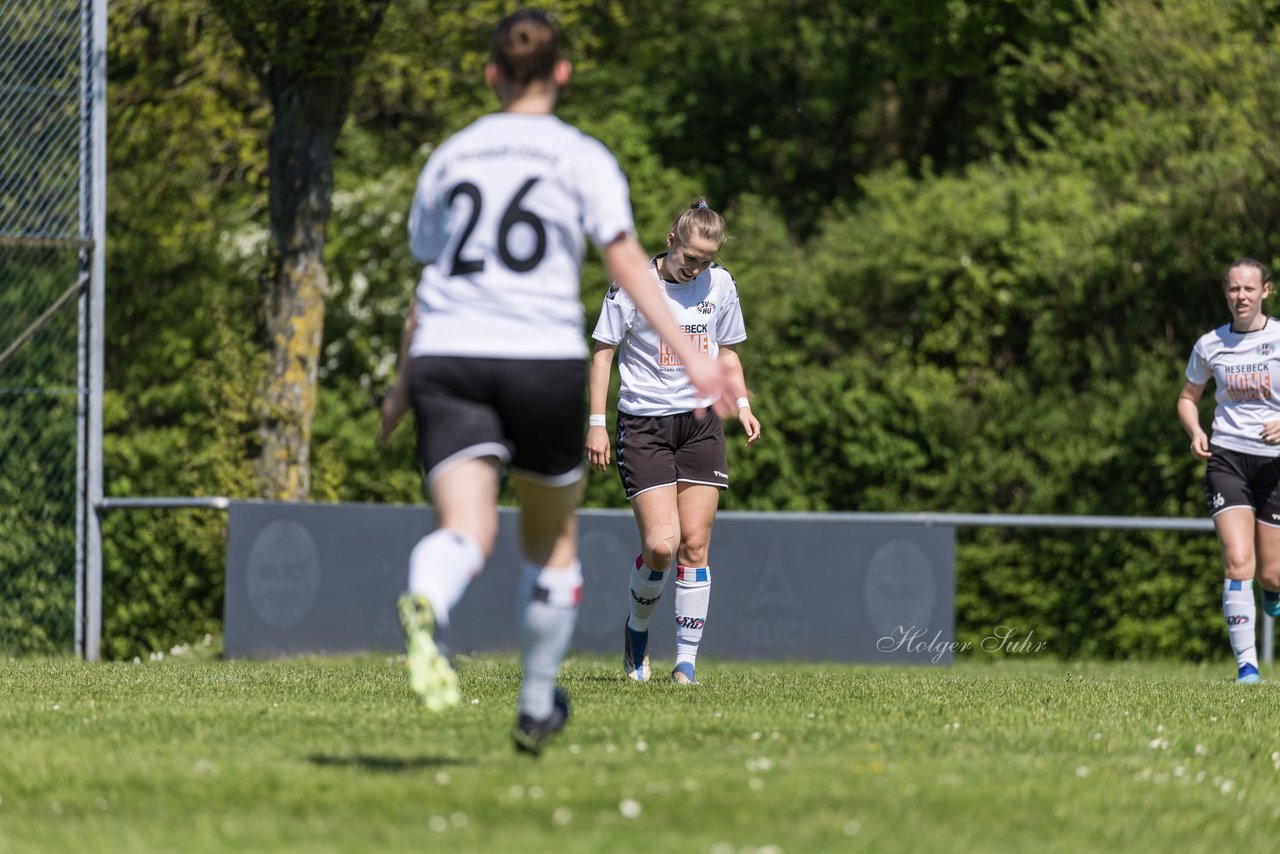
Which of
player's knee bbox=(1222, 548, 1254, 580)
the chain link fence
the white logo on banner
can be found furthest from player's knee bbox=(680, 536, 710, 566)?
the chain link fence

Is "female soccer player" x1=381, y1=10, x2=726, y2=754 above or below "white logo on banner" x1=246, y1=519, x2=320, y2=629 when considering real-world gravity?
above

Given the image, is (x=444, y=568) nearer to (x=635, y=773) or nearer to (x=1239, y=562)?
(x=635, y=773)

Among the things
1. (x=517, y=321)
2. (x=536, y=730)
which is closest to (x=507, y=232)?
(x=517, y=321)

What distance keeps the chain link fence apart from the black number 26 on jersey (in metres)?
8.32

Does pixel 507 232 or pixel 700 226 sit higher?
pixel 700 226

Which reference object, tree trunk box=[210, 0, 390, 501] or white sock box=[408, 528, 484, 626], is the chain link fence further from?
white sock box=[408, 528, 484, 626]

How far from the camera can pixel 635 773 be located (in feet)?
16.1

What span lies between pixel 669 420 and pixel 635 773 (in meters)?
3.58

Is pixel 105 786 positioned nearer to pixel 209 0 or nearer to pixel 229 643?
pixel 229 643

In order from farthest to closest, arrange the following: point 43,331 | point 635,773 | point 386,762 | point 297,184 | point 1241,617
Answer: point 297,184 < point 43,331 < point 1241,617 < point 386,762 < point 635,773

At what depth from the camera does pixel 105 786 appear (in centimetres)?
474

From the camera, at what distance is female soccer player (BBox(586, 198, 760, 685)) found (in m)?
8.29

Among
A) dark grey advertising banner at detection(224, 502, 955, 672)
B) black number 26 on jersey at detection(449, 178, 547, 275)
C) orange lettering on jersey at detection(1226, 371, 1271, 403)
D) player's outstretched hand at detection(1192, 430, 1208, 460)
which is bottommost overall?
dark grey advertising banner at detection(224, 502, 955, 672)

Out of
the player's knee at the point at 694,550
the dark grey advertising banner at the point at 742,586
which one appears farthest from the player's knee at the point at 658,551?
the dark grey advertising banner at the point at 742,586
